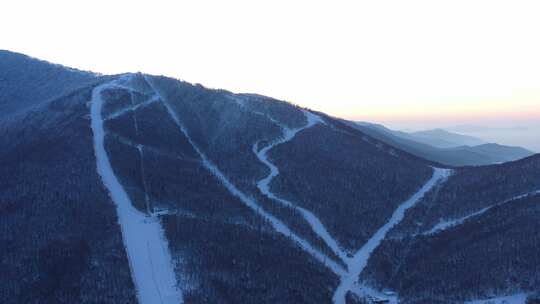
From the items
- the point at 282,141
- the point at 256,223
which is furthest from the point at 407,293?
the point at 282,141

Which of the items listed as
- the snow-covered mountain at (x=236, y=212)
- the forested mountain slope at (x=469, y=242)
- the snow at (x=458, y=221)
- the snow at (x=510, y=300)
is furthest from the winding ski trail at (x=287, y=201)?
the snow at (x=510, y=300)

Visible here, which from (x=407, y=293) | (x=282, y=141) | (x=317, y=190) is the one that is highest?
(x=282, y=141)

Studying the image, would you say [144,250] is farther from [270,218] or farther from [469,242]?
[469,242]

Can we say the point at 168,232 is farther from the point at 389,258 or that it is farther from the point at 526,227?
the point at 526,227

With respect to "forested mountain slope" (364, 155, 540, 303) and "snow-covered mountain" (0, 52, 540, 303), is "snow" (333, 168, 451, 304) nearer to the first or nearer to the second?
"snow-covered mountain" (0, 52, 540, 303)

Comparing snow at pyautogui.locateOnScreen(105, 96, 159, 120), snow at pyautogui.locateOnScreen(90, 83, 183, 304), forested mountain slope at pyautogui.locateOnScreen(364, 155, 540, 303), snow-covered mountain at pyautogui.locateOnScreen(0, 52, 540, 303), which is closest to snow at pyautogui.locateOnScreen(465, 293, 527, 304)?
forested mountain slope at pyautogui.locateOnScreen(364, 155, 540, 303)

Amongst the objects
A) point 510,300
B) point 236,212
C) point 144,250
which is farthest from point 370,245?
point 144,250
